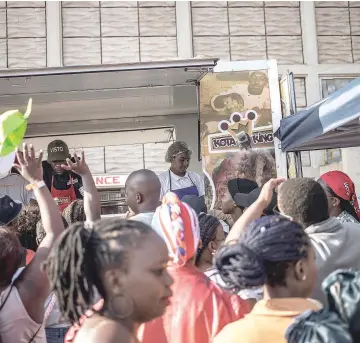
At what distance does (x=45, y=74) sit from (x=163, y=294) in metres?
4.01

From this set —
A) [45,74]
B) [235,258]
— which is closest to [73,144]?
[45,74]

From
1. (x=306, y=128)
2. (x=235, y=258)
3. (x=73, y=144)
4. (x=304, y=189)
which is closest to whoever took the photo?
(x=235, y=258)

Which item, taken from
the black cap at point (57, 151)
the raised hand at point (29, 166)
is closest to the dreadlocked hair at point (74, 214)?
the raised hand at point (29, 166)

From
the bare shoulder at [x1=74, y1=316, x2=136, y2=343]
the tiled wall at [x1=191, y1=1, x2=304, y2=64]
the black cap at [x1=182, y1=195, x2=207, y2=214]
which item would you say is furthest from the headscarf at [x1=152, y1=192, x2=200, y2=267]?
the tiled wall at [x1=191, y1=1, x2=304, y2=64]

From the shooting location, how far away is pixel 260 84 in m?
6.43

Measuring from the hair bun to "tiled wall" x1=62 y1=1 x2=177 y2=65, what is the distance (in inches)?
388

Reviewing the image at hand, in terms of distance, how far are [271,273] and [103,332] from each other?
682 mm

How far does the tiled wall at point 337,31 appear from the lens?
40.4 ft

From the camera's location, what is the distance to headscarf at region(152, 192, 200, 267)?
276cm

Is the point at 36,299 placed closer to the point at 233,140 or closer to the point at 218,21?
the point at 233,140

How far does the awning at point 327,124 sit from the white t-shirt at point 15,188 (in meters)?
2.89

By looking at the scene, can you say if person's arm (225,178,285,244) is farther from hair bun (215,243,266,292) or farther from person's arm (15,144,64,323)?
person's arm (15,144,64,323)

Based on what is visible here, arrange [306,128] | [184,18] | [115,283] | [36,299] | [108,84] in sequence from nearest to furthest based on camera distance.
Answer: [115,283], [36,299], [306,128], [108,84], [184,18]

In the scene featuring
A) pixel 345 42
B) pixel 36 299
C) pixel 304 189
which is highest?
pixel 345 42
